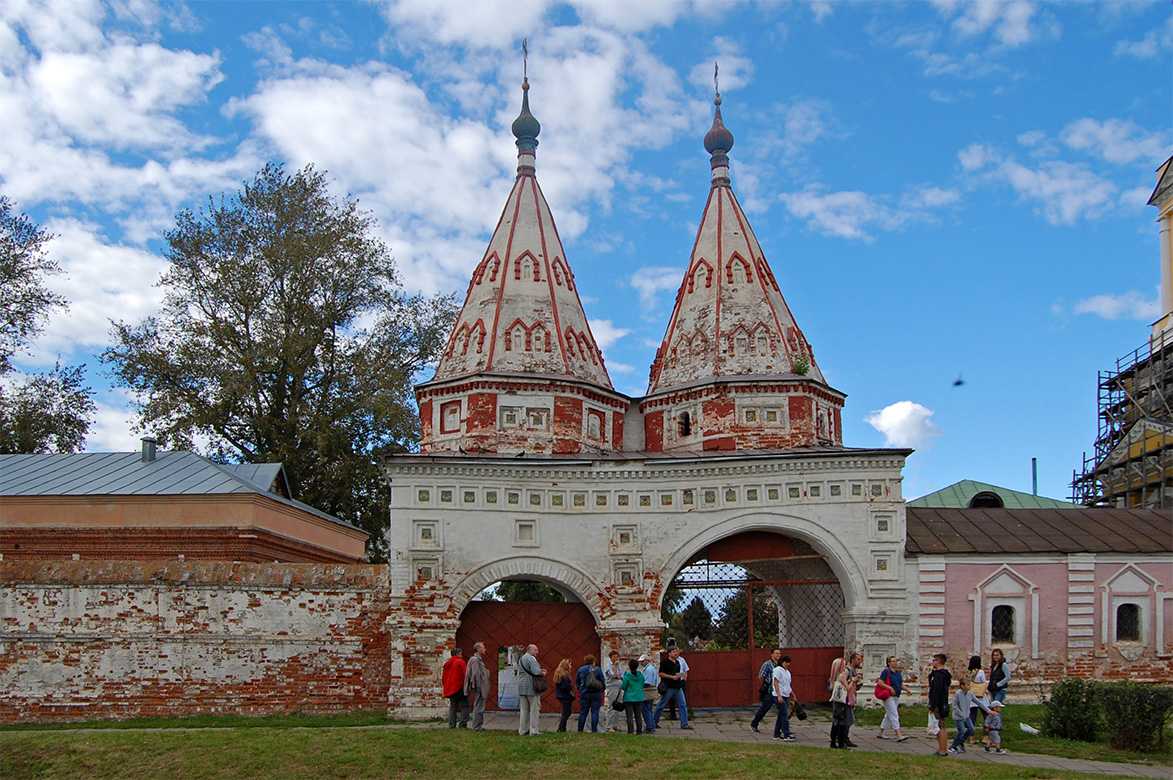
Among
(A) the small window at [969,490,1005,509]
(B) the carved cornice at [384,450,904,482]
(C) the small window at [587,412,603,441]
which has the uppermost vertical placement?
(C) the small window at [587,412,603,441]

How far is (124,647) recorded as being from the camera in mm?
17797

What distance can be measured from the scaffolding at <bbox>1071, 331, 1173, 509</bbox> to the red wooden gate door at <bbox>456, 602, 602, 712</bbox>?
1830 cm

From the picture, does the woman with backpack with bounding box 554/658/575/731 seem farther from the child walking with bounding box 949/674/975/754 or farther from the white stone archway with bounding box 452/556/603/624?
the child walking with bounding box 949/674/975/754

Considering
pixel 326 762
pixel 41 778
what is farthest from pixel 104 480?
pixel 326 762

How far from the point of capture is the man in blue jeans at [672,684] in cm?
1588

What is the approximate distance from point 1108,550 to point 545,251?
11.7 m

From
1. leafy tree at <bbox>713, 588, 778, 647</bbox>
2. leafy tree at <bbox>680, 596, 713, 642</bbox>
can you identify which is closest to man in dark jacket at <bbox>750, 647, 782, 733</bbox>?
leafy tree at <bbox>713, 588, 778, 647</bbox>

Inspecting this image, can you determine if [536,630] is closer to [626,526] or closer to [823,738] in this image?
[626,526]

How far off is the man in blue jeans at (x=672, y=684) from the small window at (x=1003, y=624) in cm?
636

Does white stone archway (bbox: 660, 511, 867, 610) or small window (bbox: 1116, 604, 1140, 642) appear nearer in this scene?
white stone archway (bbox: 660, 511, 867, 610)

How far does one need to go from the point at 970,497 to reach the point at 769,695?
54.3 feet

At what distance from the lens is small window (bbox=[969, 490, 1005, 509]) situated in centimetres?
2761

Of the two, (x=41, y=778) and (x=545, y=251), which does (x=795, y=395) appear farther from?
(x=41, y=778)

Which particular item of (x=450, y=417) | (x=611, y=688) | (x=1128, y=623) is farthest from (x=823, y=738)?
(x=450, y=417)
